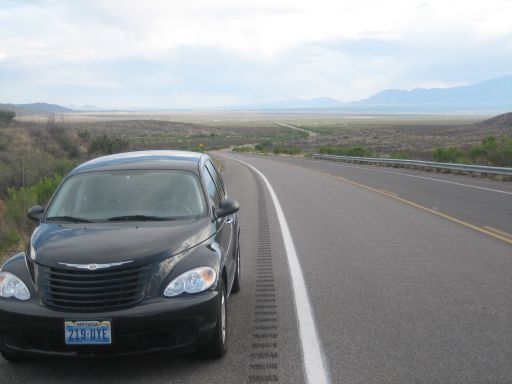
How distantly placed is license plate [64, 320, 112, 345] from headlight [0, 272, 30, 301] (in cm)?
47

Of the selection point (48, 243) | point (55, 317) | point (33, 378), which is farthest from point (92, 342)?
point (48, 243)

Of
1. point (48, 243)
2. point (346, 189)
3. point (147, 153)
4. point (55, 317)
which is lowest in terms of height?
point (346, 189)

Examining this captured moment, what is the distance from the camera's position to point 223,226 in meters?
6.43

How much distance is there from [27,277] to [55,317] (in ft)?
1.75

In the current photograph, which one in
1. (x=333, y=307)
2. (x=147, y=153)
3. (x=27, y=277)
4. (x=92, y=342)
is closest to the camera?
(x=92, y=342)

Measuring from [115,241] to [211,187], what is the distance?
6.60 ft

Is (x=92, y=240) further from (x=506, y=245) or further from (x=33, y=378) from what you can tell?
(x=506, y=245)

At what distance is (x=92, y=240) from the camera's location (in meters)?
5.16

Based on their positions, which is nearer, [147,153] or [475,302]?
[475,302]

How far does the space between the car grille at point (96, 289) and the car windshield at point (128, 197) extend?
3.64ft

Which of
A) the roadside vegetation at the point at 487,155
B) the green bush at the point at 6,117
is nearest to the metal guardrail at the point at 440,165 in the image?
the roadside vegetation at the point at 487,155

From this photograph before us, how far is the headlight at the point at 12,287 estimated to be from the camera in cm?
486

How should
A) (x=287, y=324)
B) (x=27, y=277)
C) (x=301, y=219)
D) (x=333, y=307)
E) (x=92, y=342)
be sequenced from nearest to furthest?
(x=92, y=342), (x=27, y=277), (x=287, y=324), (x=333, y=307), (x=301, y=219)

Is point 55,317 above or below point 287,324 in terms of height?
above
